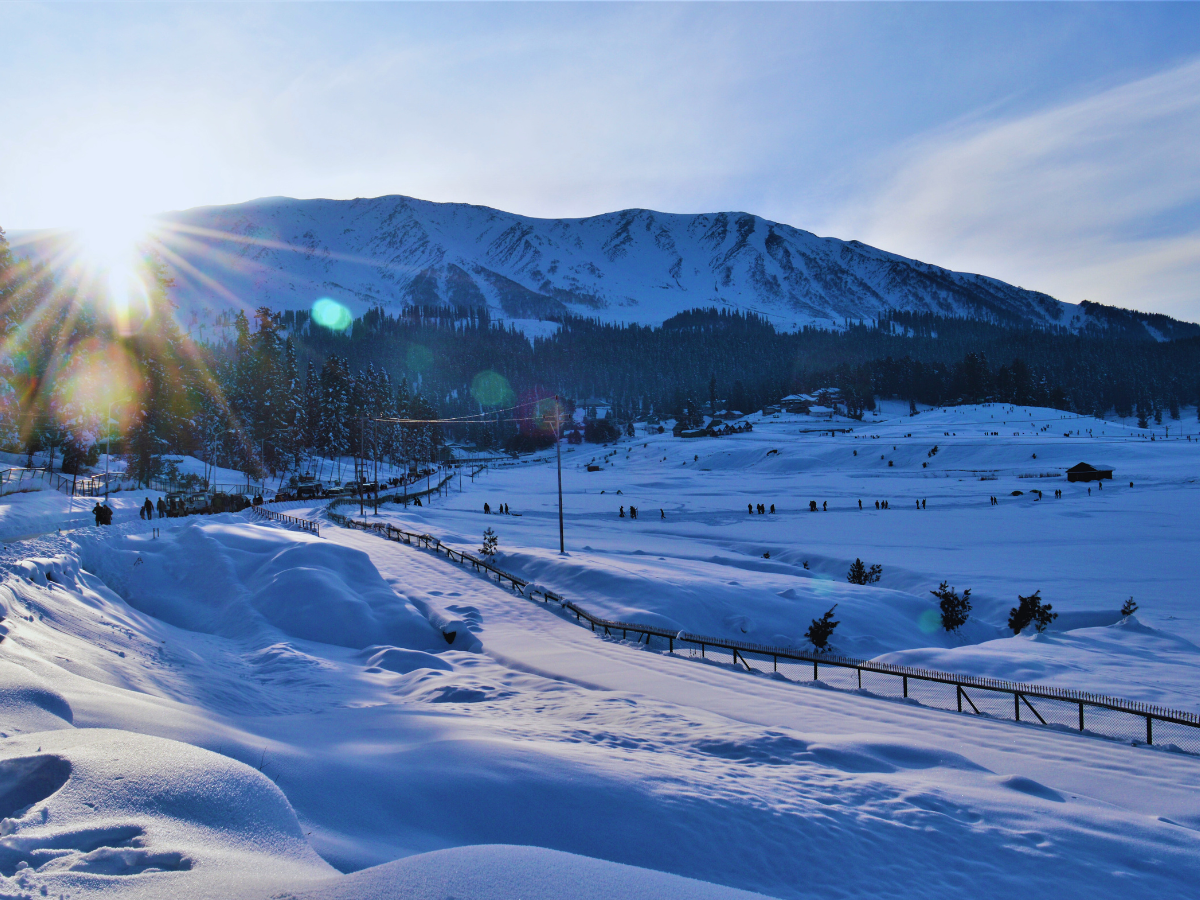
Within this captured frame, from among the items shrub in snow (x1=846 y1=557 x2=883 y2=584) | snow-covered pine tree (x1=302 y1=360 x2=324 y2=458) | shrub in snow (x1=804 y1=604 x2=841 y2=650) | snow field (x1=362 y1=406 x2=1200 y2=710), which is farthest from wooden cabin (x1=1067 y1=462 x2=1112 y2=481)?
snow-covered pine tree (x1=302 y1=360 x2=324 y2=458)

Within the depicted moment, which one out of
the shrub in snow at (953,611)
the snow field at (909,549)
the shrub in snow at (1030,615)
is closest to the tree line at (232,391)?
the snow field at (909,549)

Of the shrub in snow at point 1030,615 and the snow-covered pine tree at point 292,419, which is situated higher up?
the snow-covered pine tree at point 292,419

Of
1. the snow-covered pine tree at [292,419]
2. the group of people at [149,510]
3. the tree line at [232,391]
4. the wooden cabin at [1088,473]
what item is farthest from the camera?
the snow-covered pine tree at [292,419]

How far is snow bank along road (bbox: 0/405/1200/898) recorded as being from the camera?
385cm

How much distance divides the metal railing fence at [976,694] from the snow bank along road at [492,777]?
89cm

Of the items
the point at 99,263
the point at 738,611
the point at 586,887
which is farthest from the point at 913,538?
the point at 99,263

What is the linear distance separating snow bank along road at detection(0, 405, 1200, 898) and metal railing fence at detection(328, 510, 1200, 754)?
2.93ft

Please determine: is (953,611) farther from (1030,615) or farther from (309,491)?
(309,491)

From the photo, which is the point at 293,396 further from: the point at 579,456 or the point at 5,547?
the point at 5,547

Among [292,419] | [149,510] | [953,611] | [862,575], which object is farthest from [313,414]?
[953,611]

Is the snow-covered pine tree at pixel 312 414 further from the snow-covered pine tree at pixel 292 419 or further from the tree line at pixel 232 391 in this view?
the snow-covered pine tree at pixel 292 419

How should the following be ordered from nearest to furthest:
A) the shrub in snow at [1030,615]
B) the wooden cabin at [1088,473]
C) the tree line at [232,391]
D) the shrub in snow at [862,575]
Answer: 1. the shrub in snow at [1030,615]
2. the shrub in snow at [862,575]
3. the tree line at [232,391]
4. the wooden cabin at [1088,473]

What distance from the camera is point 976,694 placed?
14.0m

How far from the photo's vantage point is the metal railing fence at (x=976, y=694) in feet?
37.0
